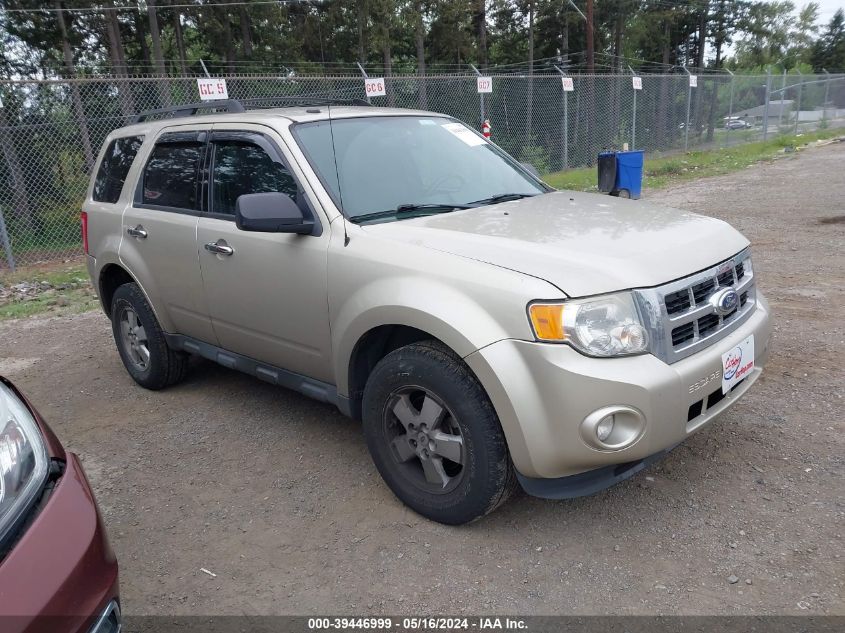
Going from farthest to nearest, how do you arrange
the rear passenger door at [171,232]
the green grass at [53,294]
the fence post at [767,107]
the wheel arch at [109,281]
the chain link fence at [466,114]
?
the fence post at [767,107]
the chain link fence at [466,114]
the green grass at [53,294]
the wheel arch at [109,281]
the rear passenger door at [171,232]

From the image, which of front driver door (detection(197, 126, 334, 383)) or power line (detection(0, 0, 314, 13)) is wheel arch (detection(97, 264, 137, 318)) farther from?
power line (detection(0, 0, 314, 13))

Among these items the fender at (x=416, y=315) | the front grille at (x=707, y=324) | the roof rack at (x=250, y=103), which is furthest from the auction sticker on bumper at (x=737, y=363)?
the roof rack at (x=250, y=103)

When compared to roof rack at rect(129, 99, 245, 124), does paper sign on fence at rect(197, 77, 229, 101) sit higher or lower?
higher

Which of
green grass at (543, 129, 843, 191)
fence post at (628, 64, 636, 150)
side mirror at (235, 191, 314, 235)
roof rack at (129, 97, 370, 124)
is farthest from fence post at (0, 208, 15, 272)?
fence post at (628, 64, 636, 150)

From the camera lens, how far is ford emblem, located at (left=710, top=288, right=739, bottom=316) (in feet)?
9.46

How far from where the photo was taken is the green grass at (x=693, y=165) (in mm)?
16219

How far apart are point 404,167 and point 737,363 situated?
1.95 m

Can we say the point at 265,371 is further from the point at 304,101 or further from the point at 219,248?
the point at 304,101

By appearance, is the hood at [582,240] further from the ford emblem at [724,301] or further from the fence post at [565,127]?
the fence post at [565,127]

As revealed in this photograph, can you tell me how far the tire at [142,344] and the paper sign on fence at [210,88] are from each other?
5.82 meters

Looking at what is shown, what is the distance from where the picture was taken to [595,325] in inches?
101

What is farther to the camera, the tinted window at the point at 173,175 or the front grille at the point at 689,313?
the tinted window at the point at 173,175

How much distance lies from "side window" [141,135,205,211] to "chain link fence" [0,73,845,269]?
741 millimetres

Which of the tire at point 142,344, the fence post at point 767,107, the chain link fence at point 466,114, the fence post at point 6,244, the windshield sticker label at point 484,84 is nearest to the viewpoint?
the tire at point 142,344
